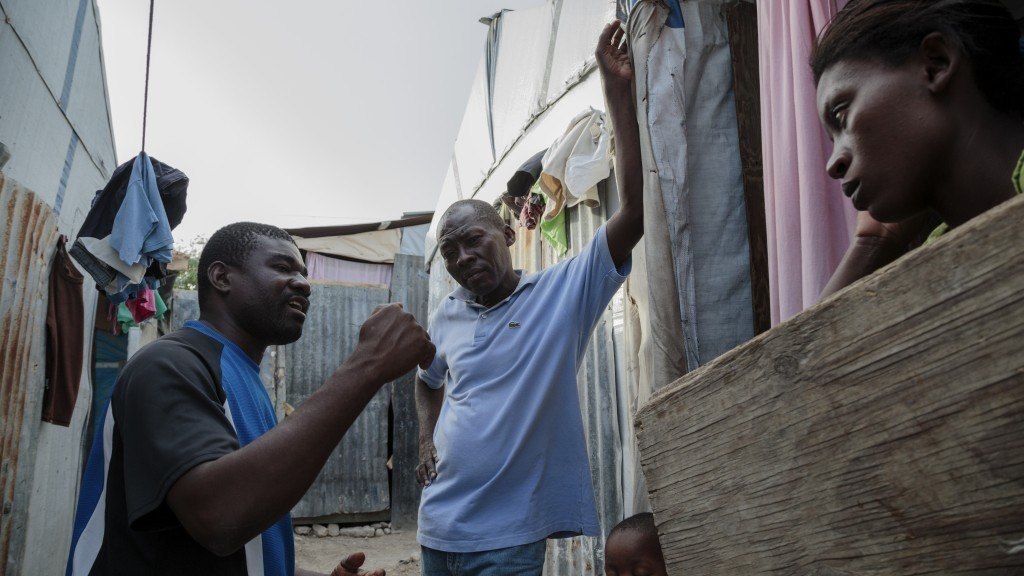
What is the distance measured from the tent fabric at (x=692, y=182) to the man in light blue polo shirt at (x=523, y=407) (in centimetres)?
10

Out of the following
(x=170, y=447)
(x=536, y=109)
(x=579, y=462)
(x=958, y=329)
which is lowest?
(x=579, y=462)

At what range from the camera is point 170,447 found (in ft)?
3.84

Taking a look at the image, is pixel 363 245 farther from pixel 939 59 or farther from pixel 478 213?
pixel 939 59

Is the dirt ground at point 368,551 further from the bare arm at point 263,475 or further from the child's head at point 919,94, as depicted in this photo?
the child's head at point 919,94

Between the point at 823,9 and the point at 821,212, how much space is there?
2.01ft

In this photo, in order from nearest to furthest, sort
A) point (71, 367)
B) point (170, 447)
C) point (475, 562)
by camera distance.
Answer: point (170, 447)
point (475, 562)
point (71, 367)

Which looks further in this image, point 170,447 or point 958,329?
point 170,447

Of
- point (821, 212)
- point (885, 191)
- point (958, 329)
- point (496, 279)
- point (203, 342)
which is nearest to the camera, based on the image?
point (958, 329)

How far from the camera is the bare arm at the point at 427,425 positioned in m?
2.29

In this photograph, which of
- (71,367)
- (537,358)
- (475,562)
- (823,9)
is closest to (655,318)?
(537,358)

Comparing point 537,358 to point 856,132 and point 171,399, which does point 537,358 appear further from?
point 856,132

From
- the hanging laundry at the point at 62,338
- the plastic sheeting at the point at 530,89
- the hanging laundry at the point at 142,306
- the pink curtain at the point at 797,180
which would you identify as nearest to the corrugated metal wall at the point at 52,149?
the hanging laundry at the point at 62,338

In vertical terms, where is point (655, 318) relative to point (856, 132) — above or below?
below

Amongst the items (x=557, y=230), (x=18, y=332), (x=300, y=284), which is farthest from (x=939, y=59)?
(x=18, y=332)
